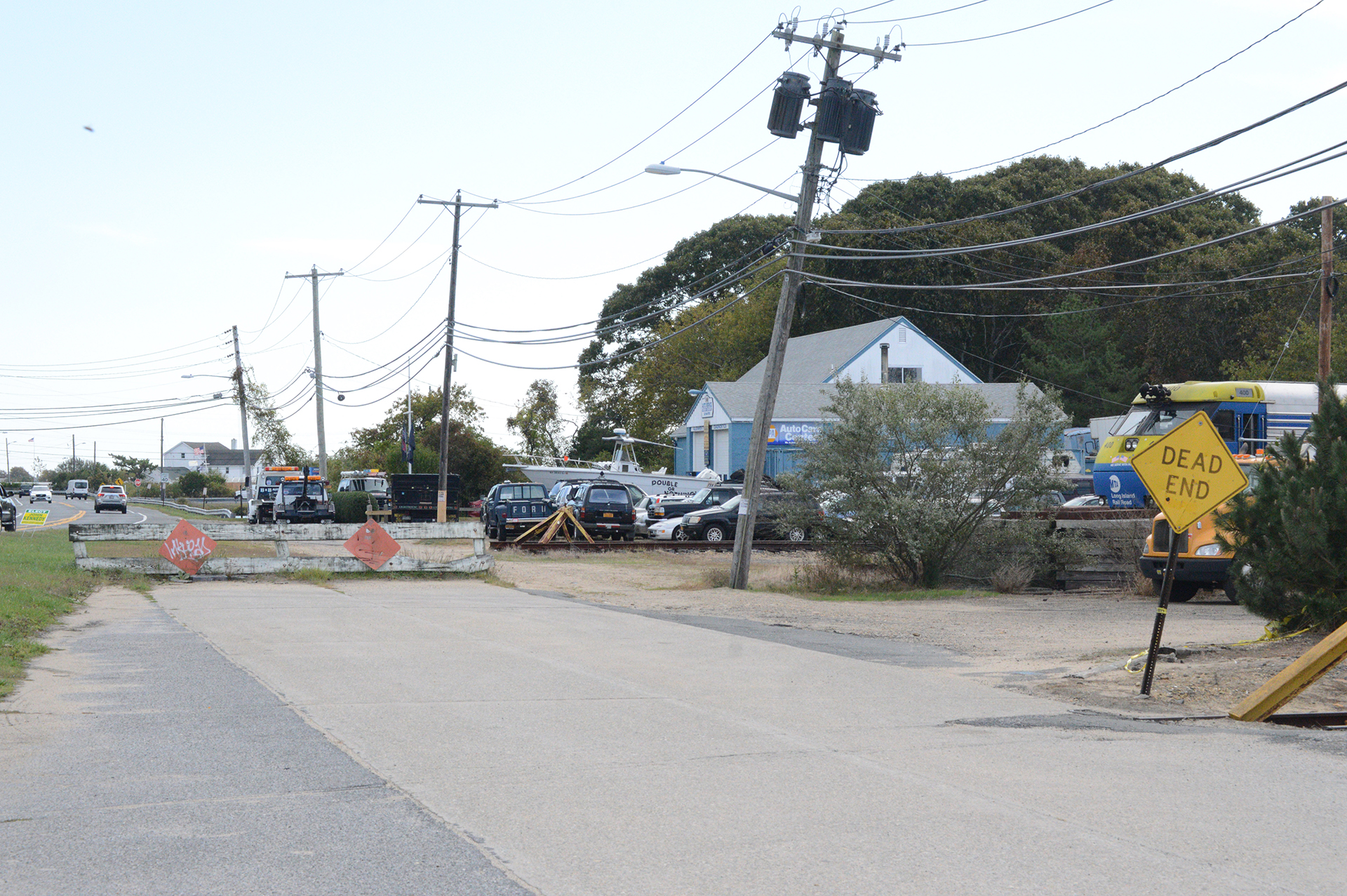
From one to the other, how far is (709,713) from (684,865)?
3.87m

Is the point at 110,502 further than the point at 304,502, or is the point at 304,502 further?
the point at 110,502

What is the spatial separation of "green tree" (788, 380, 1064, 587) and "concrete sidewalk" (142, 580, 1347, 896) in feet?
30.8

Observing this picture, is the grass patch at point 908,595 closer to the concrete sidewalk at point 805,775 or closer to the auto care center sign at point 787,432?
the concrete sidewalk at point 805,775

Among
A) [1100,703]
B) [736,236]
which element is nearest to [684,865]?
[1100,703]

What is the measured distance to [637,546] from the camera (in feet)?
111

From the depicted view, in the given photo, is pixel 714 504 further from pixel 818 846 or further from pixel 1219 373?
pixel 818 846

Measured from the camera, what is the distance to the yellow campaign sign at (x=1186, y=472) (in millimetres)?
10133

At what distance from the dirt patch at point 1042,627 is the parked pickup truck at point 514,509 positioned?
8340mm

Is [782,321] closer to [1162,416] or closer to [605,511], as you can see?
[1162,416]

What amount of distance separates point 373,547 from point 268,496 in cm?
3157

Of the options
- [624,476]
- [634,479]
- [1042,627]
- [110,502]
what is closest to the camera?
[1042,627]

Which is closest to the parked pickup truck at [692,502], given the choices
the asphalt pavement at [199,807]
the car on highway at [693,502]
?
the car on highway at [693,502]

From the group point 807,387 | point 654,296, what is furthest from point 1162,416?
point 654,296

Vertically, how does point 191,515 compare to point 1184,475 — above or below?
below
